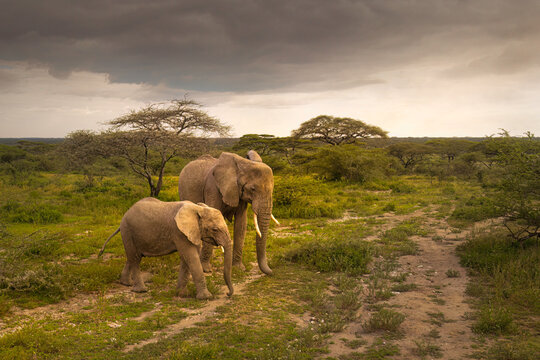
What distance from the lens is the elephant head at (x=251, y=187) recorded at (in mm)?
6711

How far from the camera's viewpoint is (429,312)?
529 centimetres

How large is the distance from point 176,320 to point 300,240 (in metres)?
5.32

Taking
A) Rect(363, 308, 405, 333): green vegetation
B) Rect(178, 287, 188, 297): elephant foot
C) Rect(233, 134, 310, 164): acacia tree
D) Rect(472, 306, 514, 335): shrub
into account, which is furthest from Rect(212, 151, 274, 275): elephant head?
Rect(233, 134, 310, 164): acacia tree

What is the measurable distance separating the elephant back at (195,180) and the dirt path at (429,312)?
166 inches

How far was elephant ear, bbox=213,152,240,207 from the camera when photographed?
6.78m

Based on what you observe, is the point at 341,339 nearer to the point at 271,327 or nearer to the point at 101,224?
the point at 271,327

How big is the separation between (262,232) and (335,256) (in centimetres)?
186

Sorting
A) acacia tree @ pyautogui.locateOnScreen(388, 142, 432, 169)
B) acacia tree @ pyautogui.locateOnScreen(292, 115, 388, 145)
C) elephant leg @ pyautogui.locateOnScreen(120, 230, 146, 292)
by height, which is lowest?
elephant leg @ pyautogui.locateOnScreen(120, 230, 146, 292)

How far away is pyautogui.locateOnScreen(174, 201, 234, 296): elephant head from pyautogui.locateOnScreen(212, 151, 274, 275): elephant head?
0.85 m

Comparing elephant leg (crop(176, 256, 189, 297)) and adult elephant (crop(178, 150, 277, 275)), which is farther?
adult elephant (crop(178, 150, 277, 275))

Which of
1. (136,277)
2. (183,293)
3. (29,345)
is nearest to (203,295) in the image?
(183,293)

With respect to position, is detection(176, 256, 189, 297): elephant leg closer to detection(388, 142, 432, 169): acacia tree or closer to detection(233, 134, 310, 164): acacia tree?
detection(233, 134, 310, 164): acacia tree

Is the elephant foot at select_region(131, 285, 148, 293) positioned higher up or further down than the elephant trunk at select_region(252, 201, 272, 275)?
further down

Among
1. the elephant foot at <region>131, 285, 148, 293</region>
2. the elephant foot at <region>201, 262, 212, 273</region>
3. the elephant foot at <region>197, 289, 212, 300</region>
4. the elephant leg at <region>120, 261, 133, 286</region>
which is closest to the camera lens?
the elephant foot at <region>197, 289, 212, 300</region>
